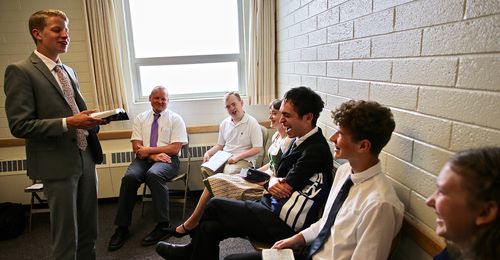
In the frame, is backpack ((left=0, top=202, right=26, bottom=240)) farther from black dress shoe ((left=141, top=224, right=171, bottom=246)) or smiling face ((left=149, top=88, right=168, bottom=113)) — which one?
smiling face ((left=149, top=88, right=168, bottom=113))

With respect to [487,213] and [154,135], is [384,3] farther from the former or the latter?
[154,135]

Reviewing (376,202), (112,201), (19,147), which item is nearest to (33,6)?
(19,147)

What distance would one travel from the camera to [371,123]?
1.18 metres

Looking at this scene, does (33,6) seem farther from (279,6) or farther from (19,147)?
(279,6)

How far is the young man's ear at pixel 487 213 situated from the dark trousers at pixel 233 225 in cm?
107

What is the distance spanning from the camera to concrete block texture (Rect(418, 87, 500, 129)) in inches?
33.5

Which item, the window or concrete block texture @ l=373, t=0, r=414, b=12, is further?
the window

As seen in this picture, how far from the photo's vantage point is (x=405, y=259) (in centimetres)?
132

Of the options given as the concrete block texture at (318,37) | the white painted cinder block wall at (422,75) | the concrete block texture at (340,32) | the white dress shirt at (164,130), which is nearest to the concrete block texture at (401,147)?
the white painted cinder block wall at (422,75)

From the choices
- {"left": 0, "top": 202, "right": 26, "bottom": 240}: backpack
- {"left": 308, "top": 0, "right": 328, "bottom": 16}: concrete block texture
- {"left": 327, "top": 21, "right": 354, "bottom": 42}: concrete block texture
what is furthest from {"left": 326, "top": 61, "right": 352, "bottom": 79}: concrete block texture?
{"left": 0, "top": 202, "right": 26, "bottom": 240}: backpack

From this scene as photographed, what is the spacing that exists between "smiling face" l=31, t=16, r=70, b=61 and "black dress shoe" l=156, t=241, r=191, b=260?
4.47 ft

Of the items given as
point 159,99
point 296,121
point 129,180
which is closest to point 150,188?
point 129,180

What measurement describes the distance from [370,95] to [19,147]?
11.9 ft

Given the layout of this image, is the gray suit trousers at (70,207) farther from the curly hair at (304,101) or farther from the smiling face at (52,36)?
the curly hair at (304,101)
